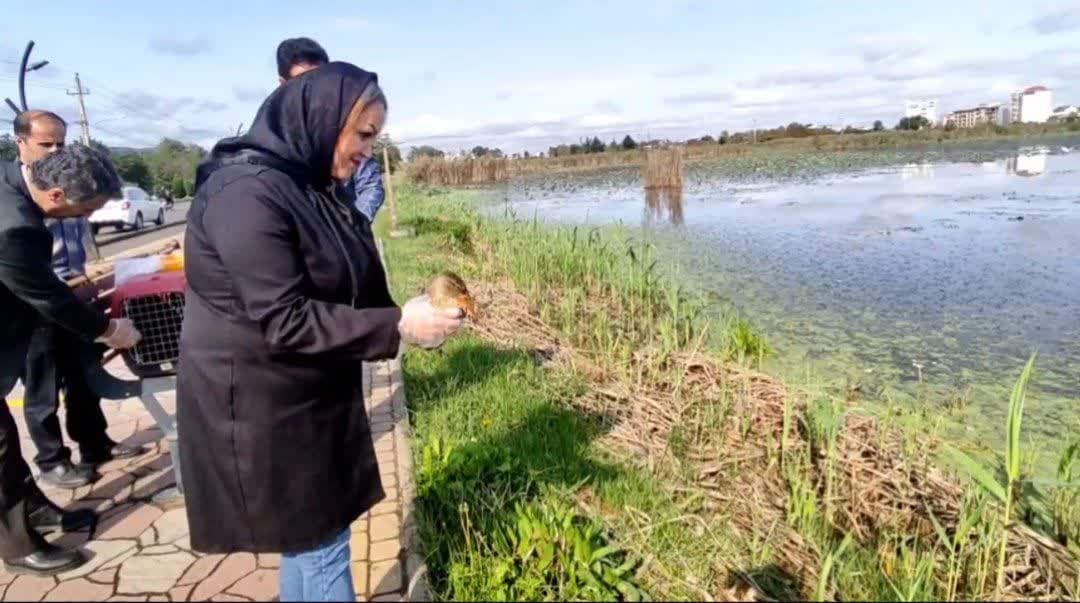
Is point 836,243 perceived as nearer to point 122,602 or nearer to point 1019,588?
point 1019,588

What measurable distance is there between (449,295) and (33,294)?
169 cm

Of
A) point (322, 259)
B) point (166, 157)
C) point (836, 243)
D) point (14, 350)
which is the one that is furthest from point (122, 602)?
point (166, 157)

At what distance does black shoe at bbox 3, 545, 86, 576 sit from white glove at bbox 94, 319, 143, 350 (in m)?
0.78

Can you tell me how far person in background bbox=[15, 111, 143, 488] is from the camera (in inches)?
116

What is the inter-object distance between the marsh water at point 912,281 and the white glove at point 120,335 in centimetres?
410

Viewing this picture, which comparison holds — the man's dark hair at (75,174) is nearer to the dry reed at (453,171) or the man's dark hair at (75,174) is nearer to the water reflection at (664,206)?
the water reflection at (664,206)

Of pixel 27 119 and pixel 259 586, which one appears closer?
pixel 259 586

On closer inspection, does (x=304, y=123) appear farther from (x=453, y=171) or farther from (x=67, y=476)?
(x=453, y=171)

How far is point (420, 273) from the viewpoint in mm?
7719

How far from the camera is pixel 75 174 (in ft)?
7.47

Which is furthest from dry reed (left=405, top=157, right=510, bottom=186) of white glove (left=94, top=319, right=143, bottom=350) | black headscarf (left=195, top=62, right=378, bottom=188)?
black headscarf (left=195, top=62, right=378, bottom=188)

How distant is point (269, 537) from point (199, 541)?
0.63 ft

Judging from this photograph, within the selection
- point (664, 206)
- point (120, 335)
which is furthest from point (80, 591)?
Result: point (664, 206)

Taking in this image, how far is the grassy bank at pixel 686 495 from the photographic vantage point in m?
2.11
